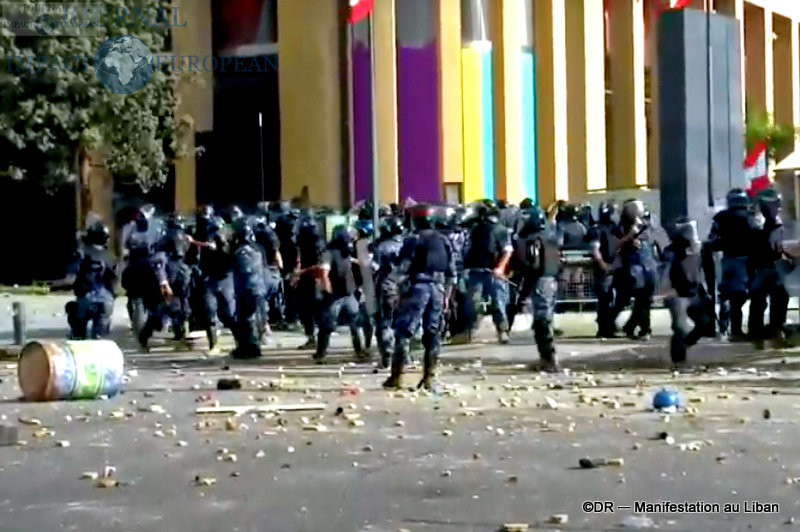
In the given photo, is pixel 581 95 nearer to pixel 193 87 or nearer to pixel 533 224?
pixel 193 87

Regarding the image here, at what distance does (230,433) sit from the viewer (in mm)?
11117

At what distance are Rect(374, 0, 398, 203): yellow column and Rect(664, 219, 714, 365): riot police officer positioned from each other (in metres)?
22.2

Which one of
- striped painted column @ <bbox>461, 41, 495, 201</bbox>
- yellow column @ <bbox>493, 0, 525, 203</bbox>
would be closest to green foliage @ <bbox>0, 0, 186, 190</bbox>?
striped painted column @ <bbox>461, 41, 495, 201</bbox>

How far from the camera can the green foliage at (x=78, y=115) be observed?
31.3 metres

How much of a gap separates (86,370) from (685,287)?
5883mm

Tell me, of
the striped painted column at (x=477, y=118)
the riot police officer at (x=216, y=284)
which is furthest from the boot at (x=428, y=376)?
the striped painted column at (x=477, y=118)

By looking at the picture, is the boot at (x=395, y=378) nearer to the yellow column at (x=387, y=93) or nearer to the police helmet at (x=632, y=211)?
the police helmet at (x=632, y=211)

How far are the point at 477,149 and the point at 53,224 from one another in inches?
425

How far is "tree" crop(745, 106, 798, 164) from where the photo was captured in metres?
46.7

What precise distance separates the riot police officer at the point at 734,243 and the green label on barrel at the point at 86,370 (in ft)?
22.8


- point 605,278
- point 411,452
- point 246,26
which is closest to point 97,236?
point 605,278

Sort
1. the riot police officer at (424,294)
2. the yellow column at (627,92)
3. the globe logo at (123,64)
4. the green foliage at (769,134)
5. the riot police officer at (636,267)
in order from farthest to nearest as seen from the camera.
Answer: the green foliage at (769,134)
the yellow column at (627,92)
the globe logo at (123,64)
the riot police officer at (636,267)
the riot police officer at (424,294)

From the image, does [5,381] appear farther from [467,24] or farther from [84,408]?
[467,24]

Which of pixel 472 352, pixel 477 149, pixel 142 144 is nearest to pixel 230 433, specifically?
pixel 472 352
